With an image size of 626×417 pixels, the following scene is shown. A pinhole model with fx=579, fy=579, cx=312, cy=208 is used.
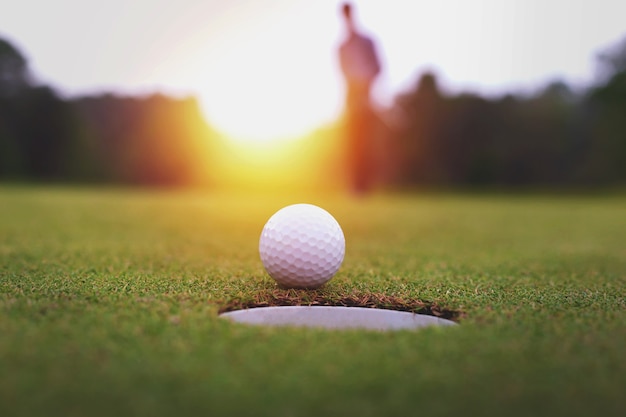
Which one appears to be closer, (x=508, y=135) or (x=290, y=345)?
(x=290, y=345)

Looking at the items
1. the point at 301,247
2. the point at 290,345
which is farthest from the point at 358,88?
the point at 290,345

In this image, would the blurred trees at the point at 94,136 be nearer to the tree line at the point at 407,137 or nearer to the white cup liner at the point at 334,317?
the tree line at the point at 407,137

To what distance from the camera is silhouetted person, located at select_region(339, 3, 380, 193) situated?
11.2m

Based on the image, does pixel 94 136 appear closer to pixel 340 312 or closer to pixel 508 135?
pixel 508 135

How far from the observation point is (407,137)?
29.7 meters

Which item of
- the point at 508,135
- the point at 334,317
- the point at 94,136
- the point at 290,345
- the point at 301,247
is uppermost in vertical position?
the point at 508,135

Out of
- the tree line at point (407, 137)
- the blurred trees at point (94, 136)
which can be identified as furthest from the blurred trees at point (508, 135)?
the blurred trees at point (94, 136)

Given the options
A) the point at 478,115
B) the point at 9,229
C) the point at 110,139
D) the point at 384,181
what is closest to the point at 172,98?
the point at 110,139

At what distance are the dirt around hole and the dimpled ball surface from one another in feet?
0.36

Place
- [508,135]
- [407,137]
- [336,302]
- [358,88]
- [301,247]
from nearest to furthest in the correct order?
[336,302]
[301,247]
[358,88]
[407,137]
[508,135]

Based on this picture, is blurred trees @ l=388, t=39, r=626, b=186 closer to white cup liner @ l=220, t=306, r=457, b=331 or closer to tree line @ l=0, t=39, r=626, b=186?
tree line @ l=0, t=39, r=626, b=186

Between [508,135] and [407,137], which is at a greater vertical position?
[508,135]

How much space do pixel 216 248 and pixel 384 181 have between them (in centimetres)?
2443

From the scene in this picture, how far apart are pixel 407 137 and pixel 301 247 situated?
27095 millimetres
